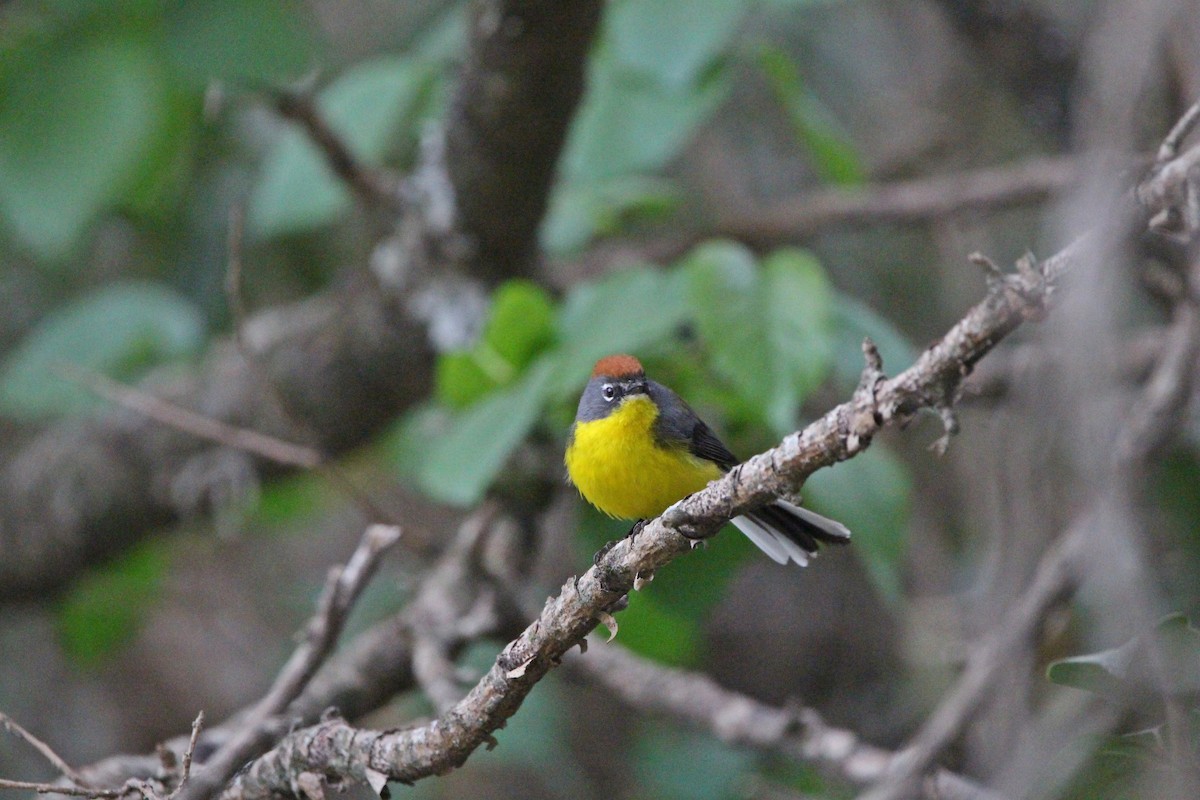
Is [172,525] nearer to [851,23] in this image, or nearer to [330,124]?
[330,124]

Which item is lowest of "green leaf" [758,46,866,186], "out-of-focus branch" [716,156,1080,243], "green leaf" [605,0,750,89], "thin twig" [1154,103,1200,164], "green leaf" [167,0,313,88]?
"thin twig" [1154,103,1200,164]

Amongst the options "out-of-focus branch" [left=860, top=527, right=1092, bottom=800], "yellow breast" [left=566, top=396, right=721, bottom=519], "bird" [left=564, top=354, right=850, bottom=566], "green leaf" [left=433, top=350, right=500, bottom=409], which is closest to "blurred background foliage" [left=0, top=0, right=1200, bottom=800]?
"green leaf" [left=433, top=350, right=500, bottom=409]

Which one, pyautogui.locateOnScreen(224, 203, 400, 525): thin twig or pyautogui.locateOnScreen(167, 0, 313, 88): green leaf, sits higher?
pyautogui.locateOnScreen(167, 0, 313, 88): green leaf

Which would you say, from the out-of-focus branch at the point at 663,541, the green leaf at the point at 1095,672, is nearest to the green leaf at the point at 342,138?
the out-of-focus branch at the point at 663,541

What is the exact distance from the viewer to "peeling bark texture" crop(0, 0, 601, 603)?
391 cm

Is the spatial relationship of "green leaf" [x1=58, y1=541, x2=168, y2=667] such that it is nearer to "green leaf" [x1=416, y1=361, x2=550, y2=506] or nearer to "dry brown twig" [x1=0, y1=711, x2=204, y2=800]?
"green leaf" [x1=416, y1=361, x2=550, y2=506]

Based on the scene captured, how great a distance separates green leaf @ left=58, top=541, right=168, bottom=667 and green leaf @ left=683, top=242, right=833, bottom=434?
9.96 feet

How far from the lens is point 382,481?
6398mm

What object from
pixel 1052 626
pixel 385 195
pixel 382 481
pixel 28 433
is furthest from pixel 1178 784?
pixel 28 433

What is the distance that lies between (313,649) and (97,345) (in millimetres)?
2294

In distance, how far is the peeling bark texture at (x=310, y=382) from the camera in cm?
391

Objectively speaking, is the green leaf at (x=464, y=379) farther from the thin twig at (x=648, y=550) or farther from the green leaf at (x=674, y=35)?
the thin twig at (x=648, y=550)

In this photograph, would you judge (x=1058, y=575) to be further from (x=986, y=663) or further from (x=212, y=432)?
(x=212, y=432)

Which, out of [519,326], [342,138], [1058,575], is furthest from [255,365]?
[1058,575]
